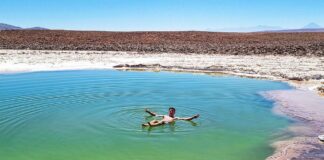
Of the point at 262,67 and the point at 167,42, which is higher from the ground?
the point at 167,42

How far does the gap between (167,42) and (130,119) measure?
33.5 metres

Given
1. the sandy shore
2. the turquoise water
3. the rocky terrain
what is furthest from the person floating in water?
the rocky terrain

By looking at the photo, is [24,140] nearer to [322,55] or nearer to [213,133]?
[213,133]

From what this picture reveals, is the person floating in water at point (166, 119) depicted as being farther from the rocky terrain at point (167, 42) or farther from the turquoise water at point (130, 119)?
the rocky terrain at point (167, 42)

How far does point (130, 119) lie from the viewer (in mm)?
14406

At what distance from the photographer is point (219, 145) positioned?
38.8 ft

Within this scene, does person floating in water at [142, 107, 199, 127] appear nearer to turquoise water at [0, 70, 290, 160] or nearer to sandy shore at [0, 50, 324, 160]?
turquoise water at [0, 70, 290, 160]

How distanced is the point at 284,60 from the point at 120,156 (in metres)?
22.8

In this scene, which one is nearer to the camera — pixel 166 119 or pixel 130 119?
pixel 166 119

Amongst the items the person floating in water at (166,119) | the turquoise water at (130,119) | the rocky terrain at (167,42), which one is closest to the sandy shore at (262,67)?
the turquoise water at (130,119)

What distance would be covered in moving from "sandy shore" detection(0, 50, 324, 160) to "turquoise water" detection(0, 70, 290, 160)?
74 cm

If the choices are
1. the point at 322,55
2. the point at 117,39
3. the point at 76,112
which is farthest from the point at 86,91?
the point at 117,39

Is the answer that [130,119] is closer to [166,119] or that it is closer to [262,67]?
[166,119]

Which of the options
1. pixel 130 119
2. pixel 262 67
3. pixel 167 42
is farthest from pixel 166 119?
pixel 167 42
